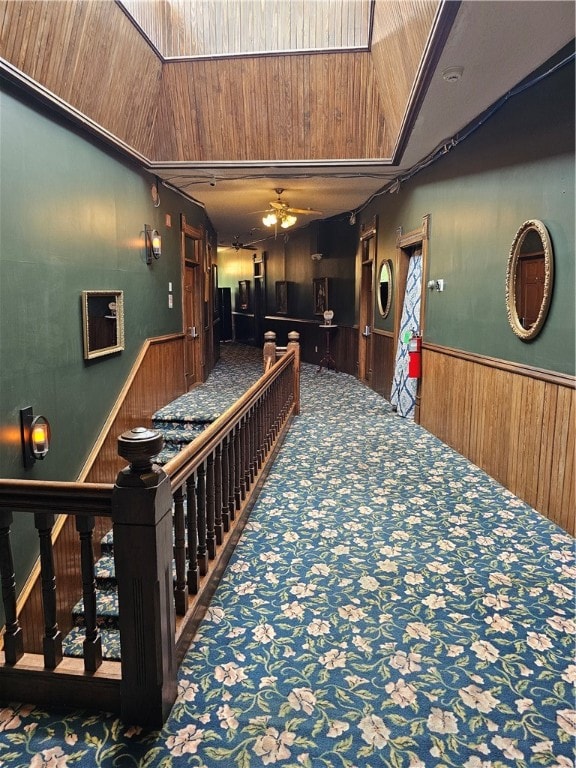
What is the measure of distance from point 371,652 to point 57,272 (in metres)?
3.34

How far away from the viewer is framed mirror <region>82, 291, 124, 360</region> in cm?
431

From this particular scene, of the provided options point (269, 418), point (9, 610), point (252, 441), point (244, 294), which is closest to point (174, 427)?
point (269, 418)

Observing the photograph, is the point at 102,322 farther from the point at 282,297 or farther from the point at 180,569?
the point at 282,297

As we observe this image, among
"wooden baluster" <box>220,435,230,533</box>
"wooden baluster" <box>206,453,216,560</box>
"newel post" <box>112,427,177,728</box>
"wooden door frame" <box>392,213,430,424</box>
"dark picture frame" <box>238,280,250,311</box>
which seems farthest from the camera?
"dark picture frame" <box>238,280,250,311</box>

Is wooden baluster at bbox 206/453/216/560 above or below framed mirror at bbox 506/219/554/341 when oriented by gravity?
below

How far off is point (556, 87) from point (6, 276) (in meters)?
3.59

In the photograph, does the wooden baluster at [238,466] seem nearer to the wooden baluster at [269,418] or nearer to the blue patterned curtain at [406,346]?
the wooden baluster at [269,418]

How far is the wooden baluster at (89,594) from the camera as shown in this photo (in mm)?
1715

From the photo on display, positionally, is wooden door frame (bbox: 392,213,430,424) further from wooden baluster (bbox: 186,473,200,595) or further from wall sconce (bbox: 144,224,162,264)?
wooden baluster (bbox: 186,473,200,595)

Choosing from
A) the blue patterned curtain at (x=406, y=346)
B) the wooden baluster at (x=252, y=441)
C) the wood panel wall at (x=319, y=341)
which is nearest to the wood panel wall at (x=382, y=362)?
the blue patterned curtain at (x=406, y=346)

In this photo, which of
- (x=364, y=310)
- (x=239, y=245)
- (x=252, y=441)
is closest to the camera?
(x=252, y=441)

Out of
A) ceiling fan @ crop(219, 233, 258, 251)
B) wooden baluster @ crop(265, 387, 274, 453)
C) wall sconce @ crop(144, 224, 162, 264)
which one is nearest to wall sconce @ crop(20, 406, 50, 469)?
wooden baluster @ crop(265, 387, 274, 453)

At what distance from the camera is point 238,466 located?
10.7 feet

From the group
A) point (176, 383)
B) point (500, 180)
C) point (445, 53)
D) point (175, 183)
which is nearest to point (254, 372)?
point (176, 383)
